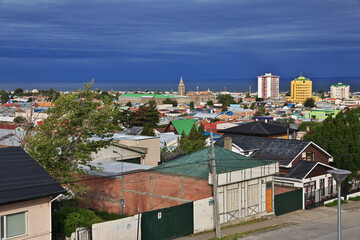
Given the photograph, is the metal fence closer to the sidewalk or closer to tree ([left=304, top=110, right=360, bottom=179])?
the sidewalk

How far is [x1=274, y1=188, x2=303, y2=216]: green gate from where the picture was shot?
95.0 feet

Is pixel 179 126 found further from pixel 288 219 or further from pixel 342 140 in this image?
pixel 288 219

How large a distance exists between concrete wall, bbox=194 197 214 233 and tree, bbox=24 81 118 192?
19.0 feet

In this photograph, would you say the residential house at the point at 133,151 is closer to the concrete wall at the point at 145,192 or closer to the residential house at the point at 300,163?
the concrete wall at the point at 145,192

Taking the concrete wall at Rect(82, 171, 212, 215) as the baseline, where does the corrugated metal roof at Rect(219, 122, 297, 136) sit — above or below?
above

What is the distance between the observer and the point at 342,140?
3619 cm

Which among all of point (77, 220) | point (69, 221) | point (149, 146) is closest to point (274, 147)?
point (149, 146)

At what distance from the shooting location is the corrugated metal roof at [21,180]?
16.1 metres

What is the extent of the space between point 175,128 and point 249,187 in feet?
181

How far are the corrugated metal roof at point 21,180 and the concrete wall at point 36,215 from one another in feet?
1.07

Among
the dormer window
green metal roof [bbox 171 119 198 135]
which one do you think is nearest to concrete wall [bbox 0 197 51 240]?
the dormer window

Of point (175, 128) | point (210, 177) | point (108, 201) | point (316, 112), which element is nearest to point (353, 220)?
point (210, 177)

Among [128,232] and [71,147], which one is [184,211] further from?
[71,147]

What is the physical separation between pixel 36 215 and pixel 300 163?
21.6m
